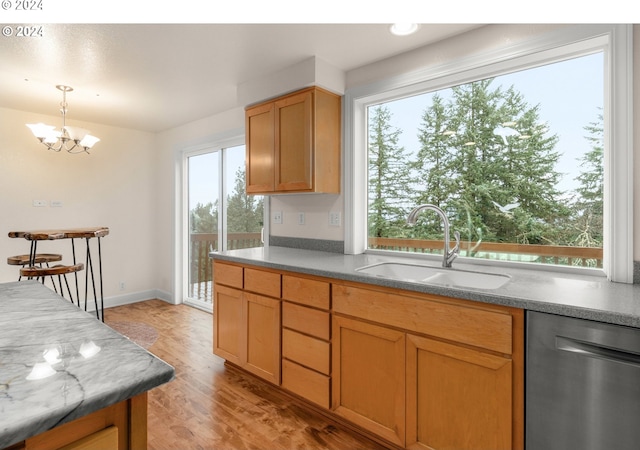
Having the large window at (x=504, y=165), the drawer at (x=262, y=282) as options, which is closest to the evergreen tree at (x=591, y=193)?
the large window at (x=504, y=165)

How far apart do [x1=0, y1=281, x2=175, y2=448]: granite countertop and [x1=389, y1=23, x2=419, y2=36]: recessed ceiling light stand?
2134mm

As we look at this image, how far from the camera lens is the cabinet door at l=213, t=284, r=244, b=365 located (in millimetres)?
2527

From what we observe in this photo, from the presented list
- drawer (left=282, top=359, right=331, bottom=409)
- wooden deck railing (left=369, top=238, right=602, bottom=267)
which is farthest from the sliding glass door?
wooden deck railing (left=369, top=238, right=602, bottom=267)

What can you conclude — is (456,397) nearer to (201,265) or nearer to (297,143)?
(297,143)

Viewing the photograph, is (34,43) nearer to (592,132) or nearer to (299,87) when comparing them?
(299,87)

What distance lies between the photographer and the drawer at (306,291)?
6.53ft

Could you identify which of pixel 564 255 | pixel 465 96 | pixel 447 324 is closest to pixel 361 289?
pixel 447 324

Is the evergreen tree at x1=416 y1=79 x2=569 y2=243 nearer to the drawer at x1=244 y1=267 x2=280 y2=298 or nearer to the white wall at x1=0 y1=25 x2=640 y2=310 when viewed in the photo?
the white wall at x1=0 y1=25 x2=640 y2=310

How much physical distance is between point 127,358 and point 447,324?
4.31ft

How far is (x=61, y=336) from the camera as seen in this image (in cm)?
82

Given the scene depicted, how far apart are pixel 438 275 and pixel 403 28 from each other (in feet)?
5.05

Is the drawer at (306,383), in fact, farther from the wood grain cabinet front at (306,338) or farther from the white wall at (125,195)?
the white wall at (125,195)

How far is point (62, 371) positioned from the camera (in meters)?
0.65

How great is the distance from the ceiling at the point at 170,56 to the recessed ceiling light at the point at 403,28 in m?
0.05
